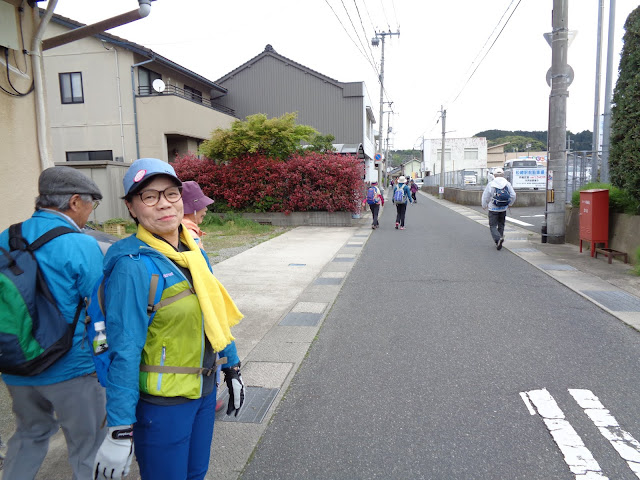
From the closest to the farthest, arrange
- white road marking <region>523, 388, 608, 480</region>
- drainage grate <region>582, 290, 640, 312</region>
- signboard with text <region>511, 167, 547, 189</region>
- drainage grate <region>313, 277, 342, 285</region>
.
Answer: white road marking <region>523, 388, 608, 480</region> → drainage grate <region>582, 290, 640, 312</region> → drainage grate <region>313, 277, 342, 285</region> → signboard with text <region>511, 167, 547, 189</region>

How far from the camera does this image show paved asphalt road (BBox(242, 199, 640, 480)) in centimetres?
300

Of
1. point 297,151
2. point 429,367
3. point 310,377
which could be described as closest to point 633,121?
point 429,367

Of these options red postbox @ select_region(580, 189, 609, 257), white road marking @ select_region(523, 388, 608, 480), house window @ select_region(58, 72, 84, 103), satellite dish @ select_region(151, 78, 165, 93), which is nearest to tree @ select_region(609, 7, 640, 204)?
red postbox @ select_region(580, 189, 609, 257)

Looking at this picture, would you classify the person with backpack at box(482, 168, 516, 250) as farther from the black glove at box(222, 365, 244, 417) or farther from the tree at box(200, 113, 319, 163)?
the black glove at box(222, 365, 244, 417)

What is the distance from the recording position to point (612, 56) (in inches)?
585

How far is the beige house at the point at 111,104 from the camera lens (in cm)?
1883

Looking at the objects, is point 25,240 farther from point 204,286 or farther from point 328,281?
point 328,281

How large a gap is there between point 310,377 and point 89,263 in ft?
8.18

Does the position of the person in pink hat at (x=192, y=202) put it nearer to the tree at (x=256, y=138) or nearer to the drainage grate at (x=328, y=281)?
the drainage grate at (x=328, y=281)

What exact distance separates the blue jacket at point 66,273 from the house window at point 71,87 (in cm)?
1992

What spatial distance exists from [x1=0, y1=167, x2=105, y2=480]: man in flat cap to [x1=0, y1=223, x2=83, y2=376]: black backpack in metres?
0.04

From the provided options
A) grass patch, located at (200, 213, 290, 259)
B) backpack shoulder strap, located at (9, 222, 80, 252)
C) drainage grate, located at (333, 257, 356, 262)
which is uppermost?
backpack shoulder strap, located at (9, 222, 80, 252)

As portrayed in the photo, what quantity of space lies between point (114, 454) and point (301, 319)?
4247mm

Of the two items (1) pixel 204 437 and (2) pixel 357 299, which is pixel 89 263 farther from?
(2) pixel 357 299
